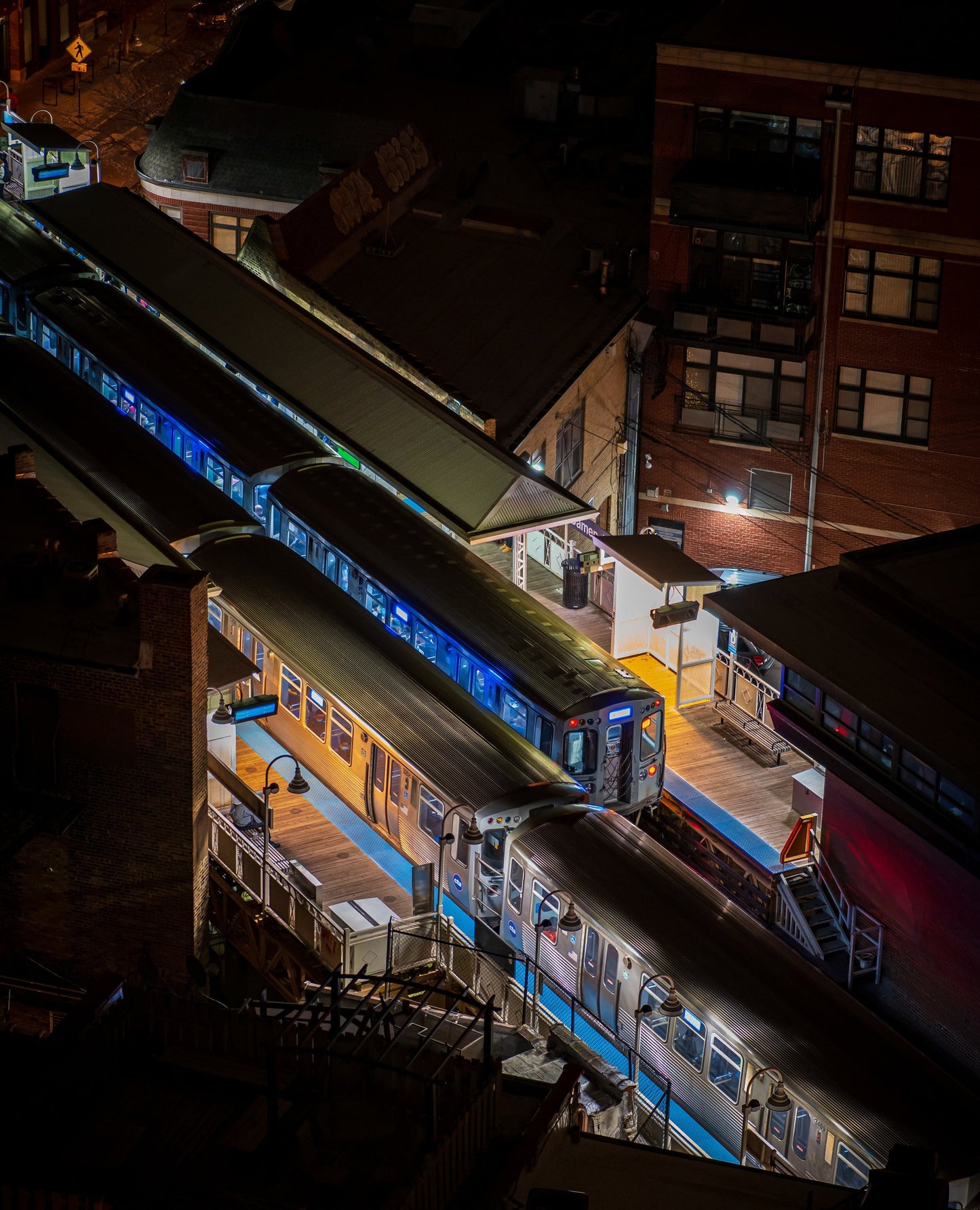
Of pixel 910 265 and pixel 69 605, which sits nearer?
pixel 69 605

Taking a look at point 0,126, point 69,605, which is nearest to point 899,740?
point 69,605

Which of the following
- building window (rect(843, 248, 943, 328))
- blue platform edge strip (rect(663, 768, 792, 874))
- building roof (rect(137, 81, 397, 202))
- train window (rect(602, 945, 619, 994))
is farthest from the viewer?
building roof (rect(137, 81, 397, 202))

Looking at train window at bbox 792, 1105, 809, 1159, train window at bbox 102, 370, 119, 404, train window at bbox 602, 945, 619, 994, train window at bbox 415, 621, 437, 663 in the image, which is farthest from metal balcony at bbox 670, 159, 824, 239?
train window at bbox 792, 1105, 809, 1159

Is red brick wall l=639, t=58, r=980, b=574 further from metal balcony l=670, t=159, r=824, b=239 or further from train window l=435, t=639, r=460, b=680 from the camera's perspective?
train window l=435, t=639, r=460, b=680

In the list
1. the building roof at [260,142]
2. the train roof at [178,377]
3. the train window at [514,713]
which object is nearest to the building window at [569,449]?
the train roof at [178,377]

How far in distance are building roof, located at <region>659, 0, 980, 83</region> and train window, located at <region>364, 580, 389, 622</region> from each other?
64.2 feet

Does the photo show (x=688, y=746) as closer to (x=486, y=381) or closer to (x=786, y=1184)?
(x=486, y=381)

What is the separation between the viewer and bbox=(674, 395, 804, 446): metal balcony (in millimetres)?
65188

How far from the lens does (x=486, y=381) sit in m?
63.3

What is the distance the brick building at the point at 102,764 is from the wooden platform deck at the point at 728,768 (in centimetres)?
1584

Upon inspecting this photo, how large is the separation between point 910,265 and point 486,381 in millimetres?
12609

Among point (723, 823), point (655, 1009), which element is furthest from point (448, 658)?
point (655, 1009)

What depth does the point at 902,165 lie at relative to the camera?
61281 millimetres

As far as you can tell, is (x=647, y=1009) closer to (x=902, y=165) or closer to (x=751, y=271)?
(x=751, y=271)
